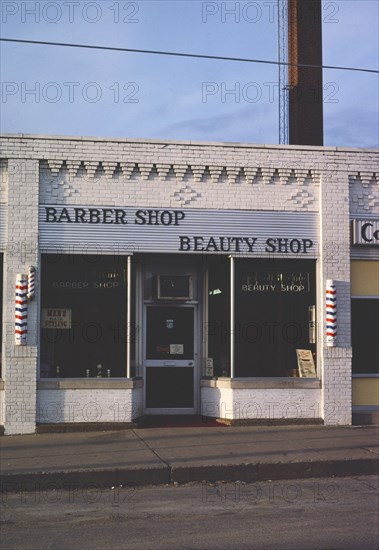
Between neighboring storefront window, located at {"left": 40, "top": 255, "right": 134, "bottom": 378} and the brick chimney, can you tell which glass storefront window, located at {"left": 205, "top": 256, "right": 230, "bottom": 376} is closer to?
neighboring storefront window, located at {"left": 40, "top": 255, "right": 134, "bottom": 378}

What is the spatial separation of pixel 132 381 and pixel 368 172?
6.17m

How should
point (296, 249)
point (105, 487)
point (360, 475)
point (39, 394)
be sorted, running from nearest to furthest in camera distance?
point (105, 487) → point (360, 475) → point (39, 394) → point (296, 249)

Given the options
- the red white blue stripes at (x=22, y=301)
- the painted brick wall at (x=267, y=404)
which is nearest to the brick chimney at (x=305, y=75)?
the painted brick wall at (x=267, y=404)

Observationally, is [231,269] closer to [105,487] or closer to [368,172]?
[368,172]

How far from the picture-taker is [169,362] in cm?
1445

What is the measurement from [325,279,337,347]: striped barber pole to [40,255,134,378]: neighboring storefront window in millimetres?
3858

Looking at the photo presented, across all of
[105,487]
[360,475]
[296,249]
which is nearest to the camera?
[105,487]

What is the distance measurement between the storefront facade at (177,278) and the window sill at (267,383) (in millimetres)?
27

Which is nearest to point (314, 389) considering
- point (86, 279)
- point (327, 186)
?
point (327, 186)

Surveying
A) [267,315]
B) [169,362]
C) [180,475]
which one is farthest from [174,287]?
[180,475]

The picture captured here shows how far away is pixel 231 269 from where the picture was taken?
45.7ft

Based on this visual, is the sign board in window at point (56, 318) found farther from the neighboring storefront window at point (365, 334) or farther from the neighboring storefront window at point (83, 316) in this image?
the neighboring storefront window at point (365, 334)

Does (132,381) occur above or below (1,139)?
below

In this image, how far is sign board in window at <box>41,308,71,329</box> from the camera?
13.4m
